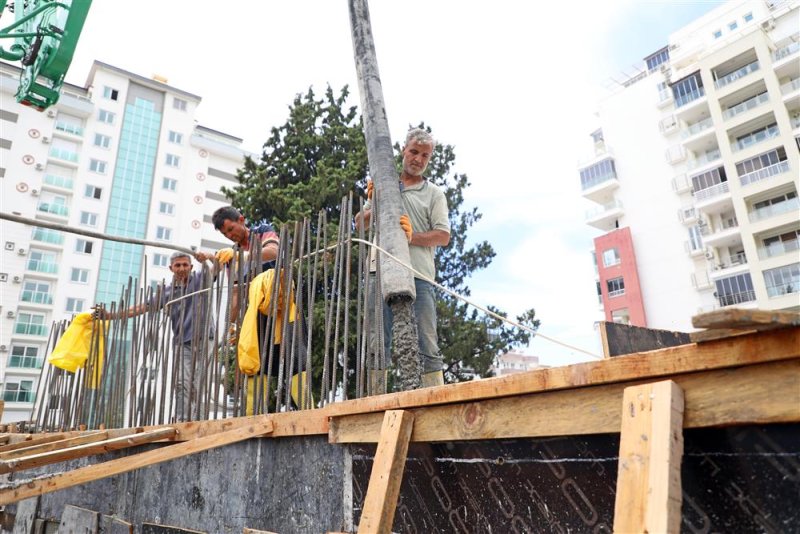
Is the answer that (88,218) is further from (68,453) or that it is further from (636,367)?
(636,367)

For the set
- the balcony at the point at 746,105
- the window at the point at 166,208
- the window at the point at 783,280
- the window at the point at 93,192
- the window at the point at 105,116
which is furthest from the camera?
the window at the point at 166,208

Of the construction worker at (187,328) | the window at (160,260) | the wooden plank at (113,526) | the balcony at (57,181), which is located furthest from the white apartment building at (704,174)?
the balcony at (57,181)

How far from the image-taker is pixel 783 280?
27156mm

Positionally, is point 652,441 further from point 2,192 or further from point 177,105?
point 177,105

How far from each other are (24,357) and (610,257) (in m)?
40.1

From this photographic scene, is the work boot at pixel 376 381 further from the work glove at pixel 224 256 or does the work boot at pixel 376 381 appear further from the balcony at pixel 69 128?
the balcony at pixel 69 128

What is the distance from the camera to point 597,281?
3806cm

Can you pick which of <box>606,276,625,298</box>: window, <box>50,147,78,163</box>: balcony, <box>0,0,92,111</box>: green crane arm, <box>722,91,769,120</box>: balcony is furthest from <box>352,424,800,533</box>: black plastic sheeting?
<box>50,147,78,163</box>: balcony

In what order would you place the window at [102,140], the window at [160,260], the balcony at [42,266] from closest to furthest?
1. the balcony at [42,266]
2. the window at [160,260]
3. the window at [102,140]

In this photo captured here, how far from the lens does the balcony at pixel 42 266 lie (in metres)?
35.5

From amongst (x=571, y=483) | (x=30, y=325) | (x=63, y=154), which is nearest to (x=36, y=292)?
(x=30, y=325)

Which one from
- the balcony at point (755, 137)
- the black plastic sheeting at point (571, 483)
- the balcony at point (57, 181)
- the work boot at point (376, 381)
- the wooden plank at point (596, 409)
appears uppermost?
the balcony at point (57, 181)

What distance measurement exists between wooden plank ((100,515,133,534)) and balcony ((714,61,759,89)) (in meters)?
37.4

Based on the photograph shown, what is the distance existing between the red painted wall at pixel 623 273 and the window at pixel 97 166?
37.3 metres
